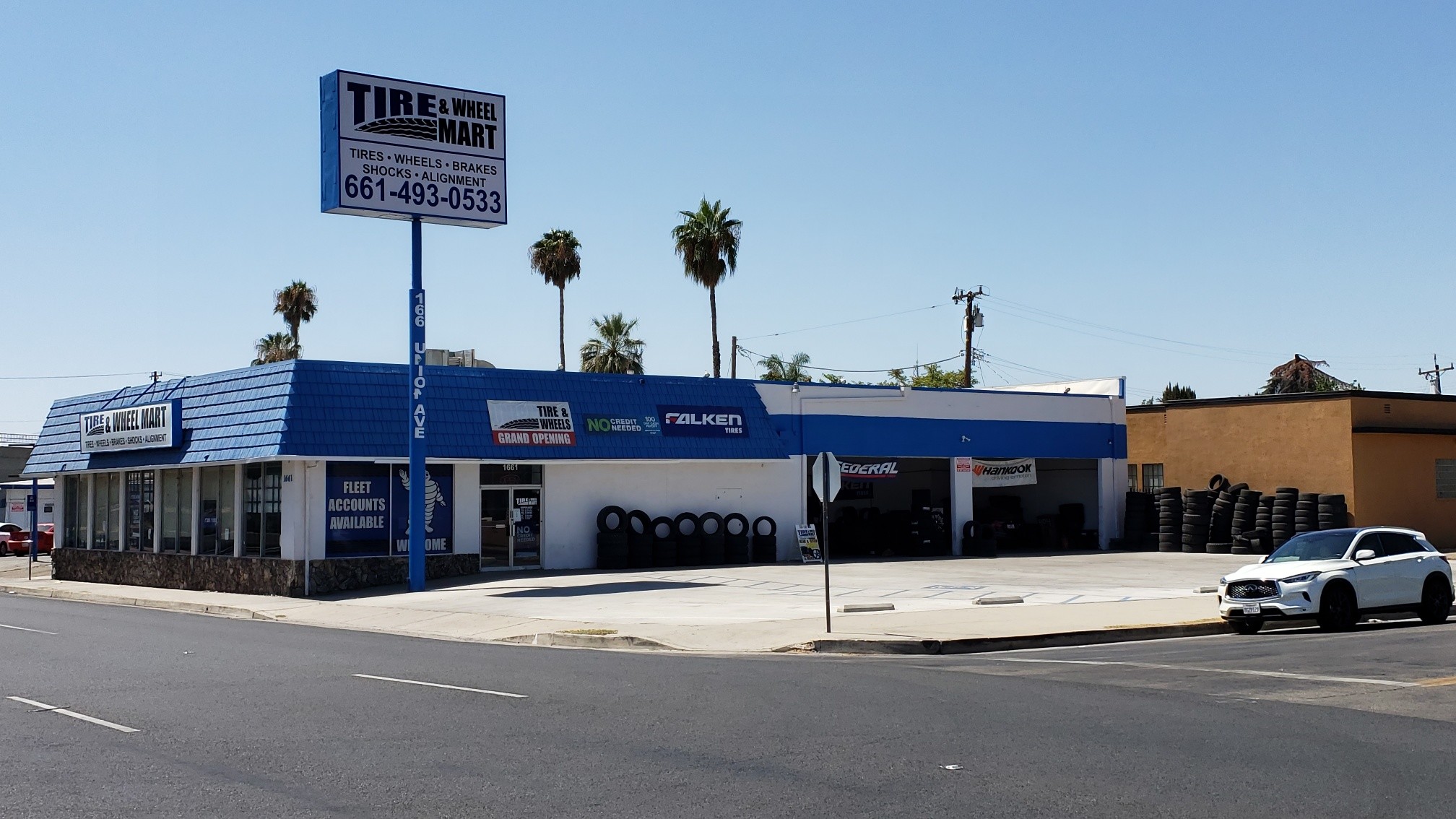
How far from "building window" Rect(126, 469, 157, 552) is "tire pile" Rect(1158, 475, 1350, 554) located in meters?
29.1

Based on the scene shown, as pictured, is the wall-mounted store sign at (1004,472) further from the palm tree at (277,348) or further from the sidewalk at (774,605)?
the palm tree at (277,348)

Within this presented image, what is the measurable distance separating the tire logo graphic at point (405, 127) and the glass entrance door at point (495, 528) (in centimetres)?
879

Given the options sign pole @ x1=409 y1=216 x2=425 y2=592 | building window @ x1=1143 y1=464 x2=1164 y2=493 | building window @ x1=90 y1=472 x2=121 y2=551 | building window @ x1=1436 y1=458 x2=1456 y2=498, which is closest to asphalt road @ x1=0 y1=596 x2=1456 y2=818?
sign pole @ x1=409 y1=216 x2=425 y2=592

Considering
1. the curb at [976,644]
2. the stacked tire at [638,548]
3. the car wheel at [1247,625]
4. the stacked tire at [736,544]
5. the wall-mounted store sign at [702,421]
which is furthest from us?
the stacked tire at [736,544]

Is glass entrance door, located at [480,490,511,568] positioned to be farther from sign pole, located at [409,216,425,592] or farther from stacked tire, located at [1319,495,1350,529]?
stacked tire, located at [1319,495,1350,529]

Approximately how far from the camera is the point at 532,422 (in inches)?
1262

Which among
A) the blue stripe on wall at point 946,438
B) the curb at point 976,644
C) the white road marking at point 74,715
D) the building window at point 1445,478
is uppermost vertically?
the blue stripe on wall at point 946,438

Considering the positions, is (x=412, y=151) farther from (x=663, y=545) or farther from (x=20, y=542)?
(x=20, y=542)

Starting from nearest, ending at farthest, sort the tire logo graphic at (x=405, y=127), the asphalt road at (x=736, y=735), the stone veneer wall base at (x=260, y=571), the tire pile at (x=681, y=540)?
the asphalt road at (x=736, y=735)
the tire logo graphic at (x=405, y=127)
the stone veneer wall base at (x=260, y=571)
the tire pile at (x=681, y=540)

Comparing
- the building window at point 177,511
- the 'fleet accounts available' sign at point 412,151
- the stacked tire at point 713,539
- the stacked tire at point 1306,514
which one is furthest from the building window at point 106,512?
the stacked tire at point 1306,514

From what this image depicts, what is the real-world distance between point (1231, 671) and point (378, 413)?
20.7m

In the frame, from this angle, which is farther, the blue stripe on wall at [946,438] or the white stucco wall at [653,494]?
the blue stripe on wall at [946,438]

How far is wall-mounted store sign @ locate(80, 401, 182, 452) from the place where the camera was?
31375 mm

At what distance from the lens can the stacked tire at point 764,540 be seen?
1422 inches
